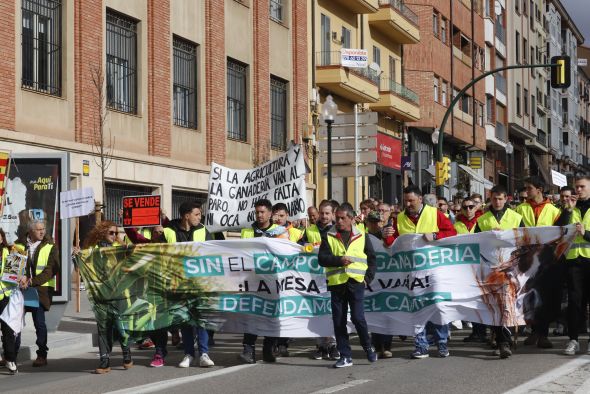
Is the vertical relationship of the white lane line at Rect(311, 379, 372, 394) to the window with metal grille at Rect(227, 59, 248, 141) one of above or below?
below

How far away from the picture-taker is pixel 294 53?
3403 centimetres

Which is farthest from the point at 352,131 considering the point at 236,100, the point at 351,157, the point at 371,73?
the point at 371,73

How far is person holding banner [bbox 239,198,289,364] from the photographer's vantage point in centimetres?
1262

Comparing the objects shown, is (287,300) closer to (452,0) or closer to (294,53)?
Result: (294,53)

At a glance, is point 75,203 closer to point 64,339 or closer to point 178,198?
point 64,339

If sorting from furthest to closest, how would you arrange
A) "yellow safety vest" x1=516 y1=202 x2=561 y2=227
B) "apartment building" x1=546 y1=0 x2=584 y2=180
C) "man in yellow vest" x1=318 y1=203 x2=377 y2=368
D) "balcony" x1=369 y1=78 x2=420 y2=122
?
1. "apartment building" x1=546 y1=0 x2=584 y2=180
2. "balcony" x1=369 y1=78 x2=420 y2=122
3. "yellow safety vest" x1=516 y1=202 x2=561 y2=227
4. "man in yellow vest" x1=318 y1=203 x2=377 y2=368

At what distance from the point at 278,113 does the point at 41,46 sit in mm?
12449

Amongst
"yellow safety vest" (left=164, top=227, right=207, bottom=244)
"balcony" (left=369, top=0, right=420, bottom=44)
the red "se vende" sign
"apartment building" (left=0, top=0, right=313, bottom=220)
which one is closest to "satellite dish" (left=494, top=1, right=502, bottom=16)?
"balcony" (left=369, top=0, right=420, bottom=44)

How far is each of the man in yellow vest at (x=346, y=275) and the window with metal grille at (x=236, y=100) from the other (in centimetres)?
1827

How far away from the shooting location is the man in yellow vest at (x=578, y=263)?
12.8 m

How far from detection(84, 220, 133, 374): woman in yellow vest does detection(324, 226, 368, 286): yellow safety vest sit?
97.1 inches

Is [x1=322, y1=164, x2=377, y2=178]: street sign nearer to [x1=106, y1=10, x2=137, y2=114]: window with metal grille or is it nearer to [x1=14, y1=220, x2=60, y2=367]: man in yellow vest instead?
[x1=106, y1=10, x2=137, y2=114]: window with metal grille

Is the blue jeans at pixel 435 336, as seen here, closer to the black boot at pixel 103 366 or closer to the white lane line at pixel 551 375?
the white lane line at pixel 551 375


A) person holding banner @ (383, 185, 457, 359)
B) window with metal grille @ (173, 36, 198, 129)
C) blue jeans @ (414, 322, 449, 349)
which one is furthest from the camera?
window with metal grille @ (173, 36, 198, 129)
